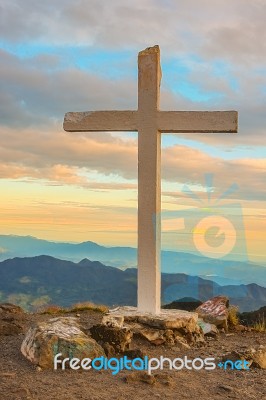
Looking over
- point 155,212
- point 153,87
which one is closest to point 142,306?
point 155,212

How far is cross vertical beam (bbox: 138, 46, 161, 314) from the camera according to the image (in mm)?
9594

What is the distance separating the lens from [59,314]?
41.7 feet

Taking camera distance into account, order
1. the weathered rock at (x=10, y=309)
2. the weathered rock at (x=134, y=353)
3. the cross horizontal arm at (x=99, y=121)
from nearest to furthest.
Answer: the weathered rock at (x=134, y=353)
the cross horizontal arm at (x=99, y=121)
the weathered rock at (x=10, y=309)

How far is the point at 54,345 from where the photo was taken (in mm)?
7598

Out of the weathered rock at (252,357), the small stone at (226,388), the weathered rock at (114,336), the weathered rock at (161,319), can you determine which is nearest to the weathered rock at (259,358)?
the weathered rock at (252,357)

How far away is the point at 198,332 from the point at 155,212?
2174 mm

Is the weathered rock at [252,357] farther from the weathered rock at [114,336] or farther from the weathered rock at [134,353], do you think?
the weathered rock at [114,336]

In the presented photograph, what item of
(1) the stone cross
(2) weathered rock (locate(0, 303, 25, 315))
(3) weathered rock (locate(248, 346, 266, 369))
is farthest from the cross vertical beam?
(2) weathered rock (locate(0, 303, 25, 315))

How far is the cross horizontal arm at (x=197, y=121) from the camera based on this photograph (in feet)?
31.3

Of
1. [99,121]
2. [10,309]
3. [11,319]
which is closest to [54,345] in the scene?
[11,319]

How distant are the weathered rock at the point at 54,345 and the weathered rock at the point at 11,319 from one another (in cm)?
209

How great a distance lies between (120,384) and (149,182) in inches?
143

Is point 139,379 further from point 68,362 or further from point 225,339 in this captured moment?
point 225,339

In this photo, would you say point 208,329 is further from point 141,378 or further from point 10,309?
point 10,309
